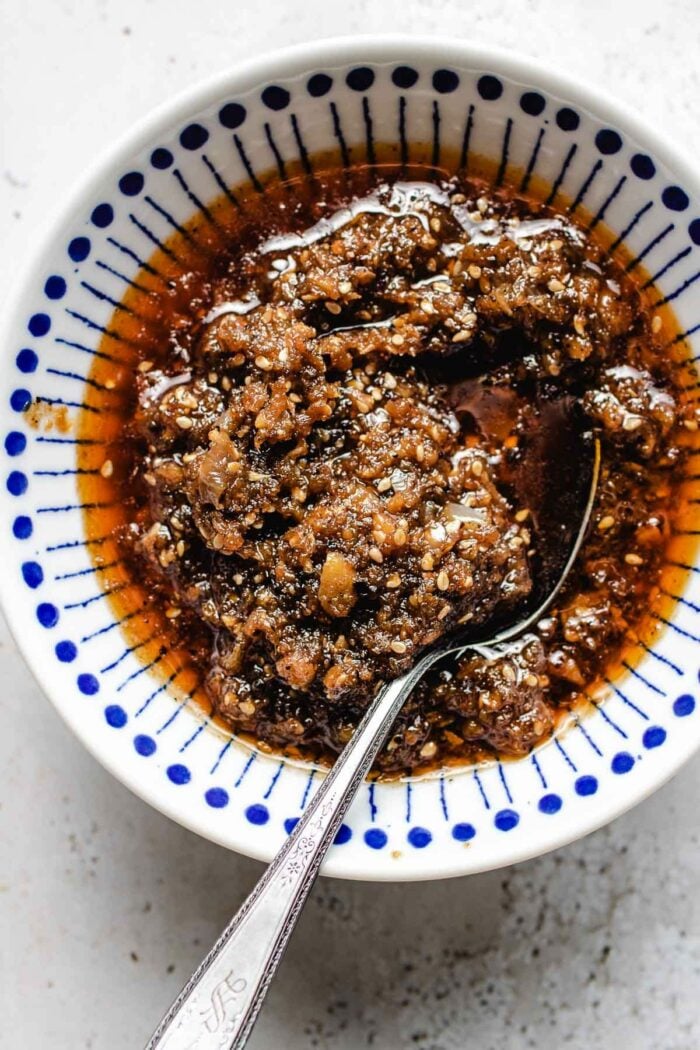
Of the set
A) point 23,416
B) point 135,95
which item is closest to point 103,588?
point 23,416

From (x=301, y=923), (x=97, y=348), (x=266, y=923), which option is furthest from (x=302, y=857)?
(x=97, y=348)

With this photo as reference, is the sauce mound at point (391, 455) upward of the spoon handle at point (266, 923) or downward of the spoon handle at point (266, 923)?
upward

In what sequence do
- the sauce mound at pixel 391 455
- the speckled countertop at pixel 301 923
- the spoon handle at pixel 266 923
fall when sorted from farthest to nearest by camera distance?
the speckled countertop at pixel 301 923, the sauce mound at pixel 391 455, the spoon handle at pixel 266 923

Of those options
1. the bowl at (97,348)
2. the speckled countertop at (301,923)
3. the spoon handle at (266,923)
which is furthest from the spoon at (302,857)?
the speckled countertop at (301,923)

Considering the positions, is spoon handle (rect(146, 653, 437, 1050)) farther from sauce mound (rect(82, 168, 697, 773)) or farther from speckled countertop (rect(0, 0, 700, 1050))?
speckled countertop (rect(0, 0, 700, 1050))

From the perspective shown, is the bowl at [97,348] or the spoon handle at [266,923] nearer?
the spoon handle at [266,923]

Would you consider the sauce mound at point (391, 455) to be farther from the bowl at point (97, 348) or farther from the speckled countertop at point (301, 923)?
the speckled countertop at point (301, 923)

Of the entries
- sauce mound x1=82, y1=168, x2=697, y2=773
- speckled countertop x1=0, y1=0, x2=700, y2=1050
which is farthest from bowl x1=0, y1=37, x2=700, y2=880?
speckled countertop x1=0, y1=0, x2=700, y2=1050

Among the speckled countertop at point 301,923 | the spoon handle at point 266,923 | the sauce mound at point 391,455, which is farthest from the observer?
the speckled countertop at point 301,923
